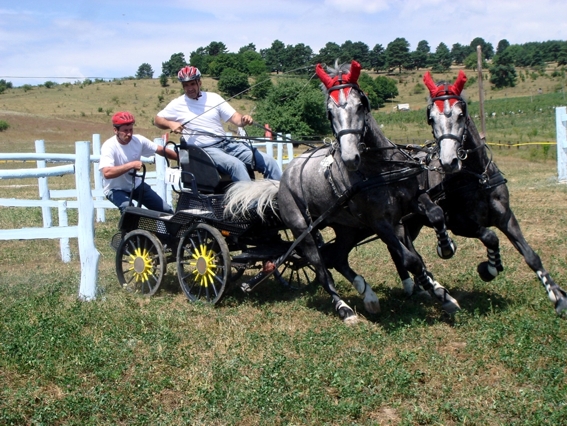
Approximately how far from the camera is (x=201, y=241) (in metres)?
7.29

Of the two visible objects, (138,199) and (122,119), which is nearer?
(122,119)

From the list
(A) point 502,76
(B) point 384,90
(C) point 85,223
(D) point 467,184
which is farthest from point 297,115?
(A) point 502,76

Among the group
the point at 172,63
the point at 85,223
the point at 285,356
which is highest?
the point at 172,63

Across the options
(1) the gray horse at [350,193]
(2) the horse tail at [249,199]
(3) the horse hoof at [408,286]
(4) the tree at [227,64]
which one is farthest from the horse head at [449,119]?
(4) the tree at [227,64]

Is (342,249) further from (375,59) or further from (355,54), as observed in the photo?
(375,59)

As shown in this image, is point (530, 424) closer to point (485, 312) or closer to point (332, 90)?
point (485, 312)

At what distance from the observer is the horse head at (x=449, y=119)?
5.62 meters

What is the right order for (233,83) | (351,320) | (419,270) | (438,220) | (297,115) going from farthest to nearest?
(297,115) < (233,83) < (351,320) < (419,270) < (438,220)

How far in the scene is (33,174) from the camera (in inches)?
305

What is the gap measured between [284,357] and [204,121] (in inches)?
138

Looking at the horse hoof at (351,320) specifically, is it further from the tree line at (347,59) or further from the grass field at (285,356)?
the tree line at (347,59)

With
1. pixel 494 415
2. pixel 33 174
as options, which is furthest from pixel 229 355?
pixel 33 174

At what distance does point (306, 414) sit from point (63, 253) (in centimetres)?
666

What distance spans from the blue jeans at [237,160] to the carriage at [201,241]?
4.6 inches
